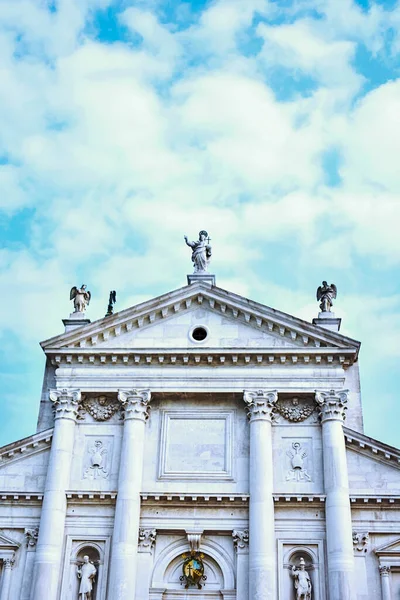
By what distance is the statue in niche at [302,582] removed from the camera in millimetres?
22734

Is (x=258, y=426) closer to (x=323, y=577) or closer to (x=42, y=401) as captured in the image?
(x=323, y=577)

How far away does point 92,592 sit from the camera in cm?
2341

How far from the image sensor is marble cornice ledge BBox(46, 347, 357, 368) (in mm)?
25625

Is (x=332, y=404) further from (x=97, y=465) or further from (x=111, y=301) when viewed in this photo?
(x=111, y=301)

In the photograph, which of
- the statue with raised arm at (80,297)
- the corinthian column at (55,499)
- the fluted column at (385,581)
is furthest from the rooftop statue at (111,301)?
the fluted column at (385,581)

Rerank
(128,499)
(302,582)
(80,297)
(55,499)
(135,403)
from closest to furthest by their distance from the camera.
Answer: (302,582) → (128,499) → (55,499) → (135,403) → (80,297)

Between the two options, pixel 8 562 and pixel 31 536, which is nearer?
pixel 8 562

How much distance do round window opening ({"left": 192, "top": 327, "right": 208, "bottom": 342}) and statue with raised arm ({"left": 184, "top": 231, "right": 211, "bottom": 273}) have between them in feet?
7.64

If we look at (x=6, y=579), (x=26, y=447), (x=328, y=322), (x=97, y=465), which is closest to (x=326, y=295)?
(x=328, y=322)

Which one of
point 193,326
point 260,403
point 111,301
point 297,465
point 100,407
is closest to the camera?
point 297,465

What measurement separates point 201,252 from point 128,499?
8998mm

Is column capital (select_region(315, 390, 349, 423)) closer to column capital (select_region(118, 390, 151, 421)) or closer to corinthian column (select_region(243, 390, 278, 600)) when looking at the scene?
corinthian column (select_region(243, 390, 278, 600))

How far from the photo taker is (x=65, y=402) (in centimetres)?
2570

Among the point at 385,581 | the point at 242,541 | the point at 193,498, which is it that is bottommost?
the point at 385,581
